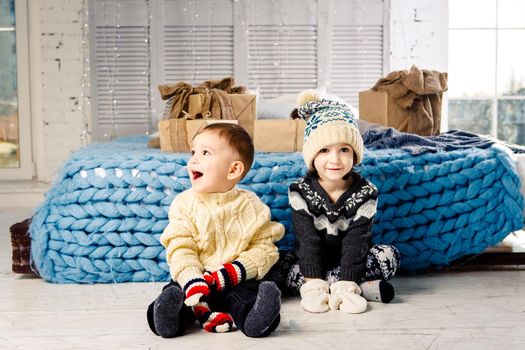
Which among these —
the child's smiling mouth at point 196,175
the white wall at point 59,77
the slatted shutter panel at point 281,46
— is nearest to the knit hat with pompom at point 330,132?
the child's smiling mouth at point 196,175

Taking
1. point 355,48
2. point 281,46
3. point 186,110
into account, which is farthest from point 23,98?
point 186,110

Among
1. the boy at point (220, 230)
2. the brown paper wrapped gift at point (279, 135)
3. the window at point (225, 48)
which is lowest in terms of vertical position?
the boy at point (220, 230)

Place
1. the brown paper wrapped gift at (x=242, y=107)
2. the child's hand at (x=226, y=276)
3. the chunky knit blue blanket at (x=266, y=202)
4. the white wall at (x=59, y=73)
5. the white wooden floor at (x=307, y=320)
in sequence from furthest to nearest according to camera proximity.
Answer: the white wall at (x=59, y=73)
the brown paper wrapped gift at (x=242, y=107)
the chunky knit blue blanket at (x=266, y=202)
the child's hand at (x=226, y=276)
the white wooden floor at (x=307, y=320)

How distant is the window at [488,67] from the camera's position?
4.77 m

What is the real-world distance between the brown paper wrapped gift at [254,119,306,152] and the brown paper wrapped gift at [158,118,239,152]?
0.37 ft

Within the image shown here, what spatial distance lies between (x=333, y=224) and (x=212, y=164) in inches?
14.9

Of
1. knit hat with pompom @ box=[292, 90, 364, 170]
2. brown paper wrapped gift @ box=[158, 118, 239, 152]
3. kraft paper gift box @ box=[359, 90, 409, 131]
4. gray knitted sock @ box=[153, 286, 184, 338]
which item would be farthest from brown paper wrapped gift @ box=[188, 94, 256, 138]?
gray knitted sock @ box=[153, 286, 184, 338]

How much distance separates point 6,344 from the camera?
1.62m

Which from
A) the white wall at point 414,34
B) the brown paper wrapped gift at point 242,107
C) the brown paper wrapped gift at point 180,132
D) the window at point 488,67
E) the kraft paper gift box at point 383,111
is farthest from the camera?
the window at point 488,67

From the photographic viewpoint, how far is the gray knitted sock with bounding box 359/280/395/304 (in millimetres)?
1958

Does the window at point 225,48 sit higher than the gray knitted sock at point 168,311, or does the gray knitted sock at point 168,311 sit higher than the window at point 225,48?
the window at point 225,48

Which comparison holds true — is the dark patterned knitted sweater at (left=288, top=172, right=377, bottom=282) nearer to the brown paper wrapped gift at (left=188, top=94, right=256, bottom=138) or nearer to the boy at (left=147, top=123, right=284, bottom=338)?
the boy at (left=147, top=123, right=284, bottom=338)

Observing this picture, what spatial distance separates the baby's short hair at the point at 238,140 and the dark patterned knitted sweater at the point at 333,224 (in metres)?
0.18

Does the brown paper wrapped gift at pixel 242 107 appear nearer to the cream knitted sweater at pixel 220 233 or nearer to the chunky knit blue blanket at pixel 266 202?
the chunky knit blue blanket at pixel 266 202
